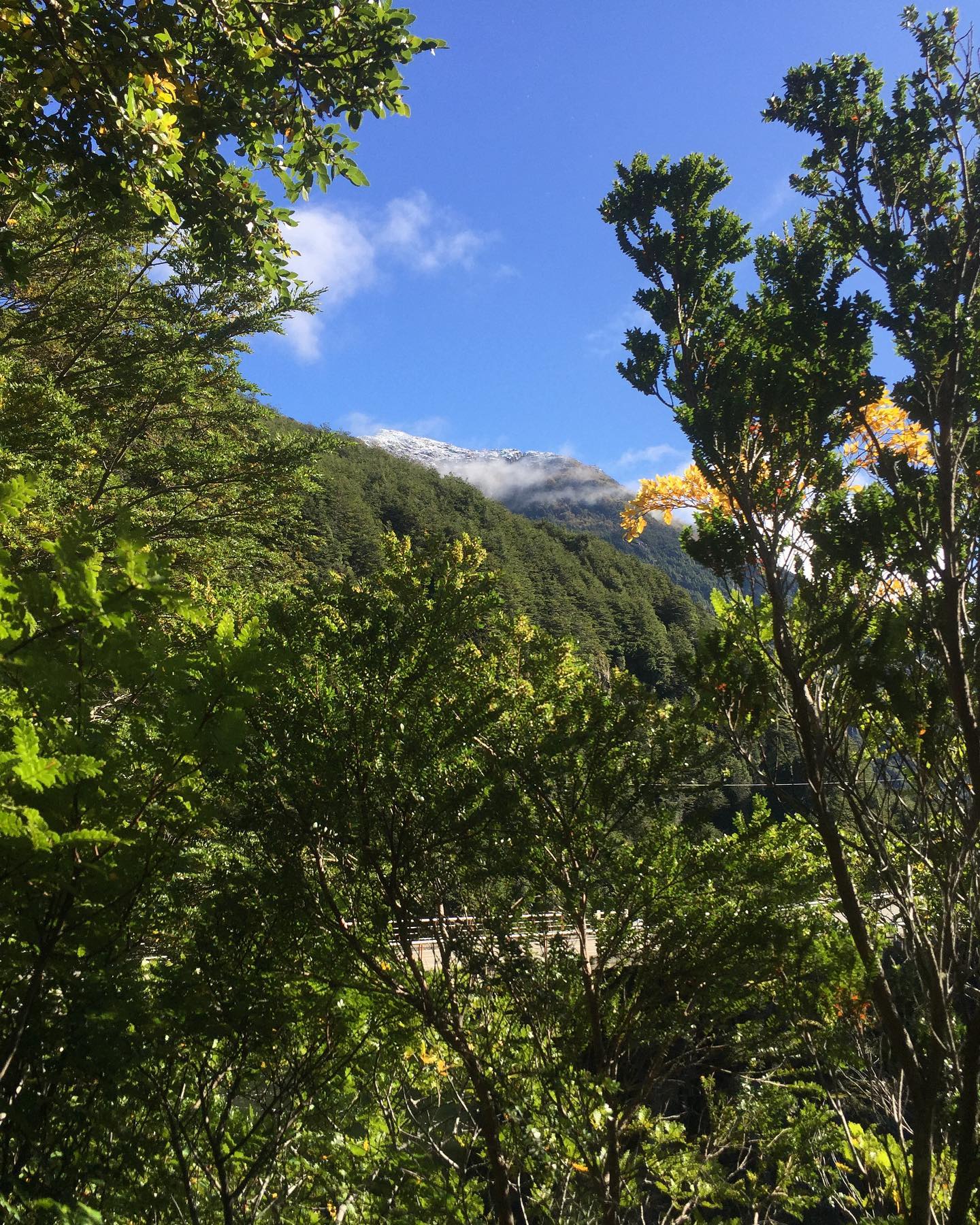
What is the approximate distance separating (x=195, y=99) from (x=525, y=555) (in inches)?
1843

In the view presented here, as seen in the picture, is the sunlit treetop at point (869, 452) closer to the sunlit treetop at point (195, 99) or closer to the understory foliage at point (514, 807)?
the understory foliage at point (514, 807)

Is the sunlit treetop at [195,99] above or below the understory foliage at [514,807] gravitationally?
above

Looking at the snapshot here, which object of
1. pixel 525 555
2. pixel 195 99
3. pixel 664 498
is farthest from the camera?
pixel 525 555

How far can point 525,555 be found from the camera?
4972cm

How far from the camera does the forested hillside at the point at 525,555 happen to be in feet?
120

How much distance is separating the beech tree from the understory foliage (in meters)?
0.02

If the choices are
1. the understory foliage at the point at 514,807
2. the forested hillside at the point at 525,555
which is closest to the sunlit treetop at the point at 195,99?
the understory foliage at the point at 514,807

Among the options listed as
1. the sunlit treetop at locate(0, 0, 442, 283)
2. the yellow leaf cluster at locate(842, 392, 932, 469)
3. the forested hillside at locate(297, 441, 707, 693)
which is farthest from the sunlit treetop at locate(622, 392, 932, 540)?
the forested hillside at locate(297, 441, 707, 693)

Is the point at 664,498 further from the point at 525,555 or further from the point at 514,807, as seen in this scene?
the point at 525,555

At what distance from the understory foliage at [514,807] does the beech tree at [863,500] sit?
24 millimetres

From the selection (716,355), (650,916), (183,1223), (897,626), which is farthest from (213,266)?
(183,1223)

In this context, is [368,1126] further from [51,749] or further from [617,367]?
[617,367]

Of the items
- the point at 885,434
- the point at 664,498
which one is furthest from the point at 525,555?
the point at 885,434

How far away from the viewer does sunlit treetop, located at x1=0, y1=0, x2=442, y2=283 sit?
8.83 ft
